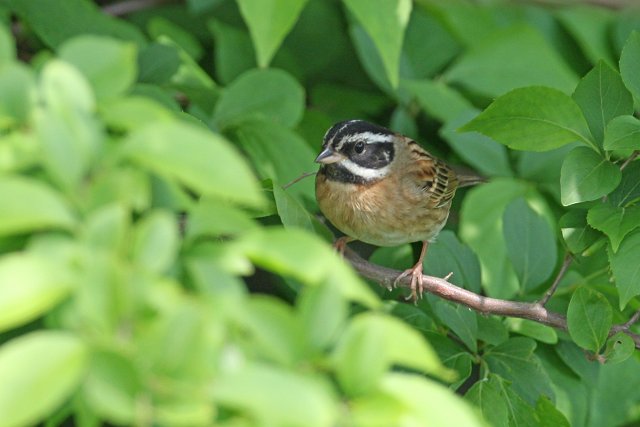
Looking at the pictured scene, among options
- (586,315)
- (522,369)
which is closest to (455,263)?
(522,369)

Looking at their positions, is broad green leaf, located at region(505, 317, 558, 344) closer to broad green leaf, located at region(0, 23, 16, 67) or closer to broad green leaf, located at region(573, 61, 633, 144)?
broad green leaf, located at region(573, 61, 633, 144)

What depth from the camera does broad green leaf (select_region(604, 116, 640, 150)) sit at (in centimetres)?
246

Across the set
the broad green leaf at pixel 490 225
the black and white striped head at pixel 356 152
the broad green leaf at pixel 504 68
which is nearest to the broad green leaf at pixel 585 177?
the broad green leaf at pixel 490 225

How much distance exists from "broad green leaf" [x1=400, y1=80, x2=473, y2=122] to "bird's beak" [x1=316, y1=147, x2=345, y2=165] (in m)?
0.51

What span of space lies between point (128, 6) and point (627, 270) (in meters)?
2.91

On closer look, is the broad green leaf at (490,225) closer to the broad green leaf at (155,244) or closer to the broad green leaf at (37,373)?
the broad green leaf at (155,244)

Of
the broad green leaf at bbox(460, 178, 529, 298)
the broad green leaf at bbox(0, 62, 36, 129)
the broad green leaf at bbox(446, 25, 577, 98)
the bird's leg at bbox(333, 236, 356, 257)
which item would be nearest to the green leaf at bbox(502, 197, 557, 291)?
the broad green leaf at bbox(460, 178, 529, 298)

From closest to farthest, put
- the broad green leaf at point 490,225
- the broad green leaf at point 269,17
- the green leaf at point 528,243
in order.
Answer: the broad green leaf at point 269,17 < the green leaf at point 528,243 < the broad green leaf at point 490,225

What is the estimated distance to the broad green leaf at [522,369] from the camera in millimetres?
2943

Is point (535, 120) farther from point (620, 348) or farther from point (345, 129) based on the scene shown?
point (345, 129)

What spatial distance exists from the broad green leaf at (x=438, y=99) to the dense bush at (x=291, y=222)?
14 millimetres

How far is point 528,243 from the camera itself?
3338 millimetres

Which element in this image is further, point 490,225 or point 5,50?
point 490,225

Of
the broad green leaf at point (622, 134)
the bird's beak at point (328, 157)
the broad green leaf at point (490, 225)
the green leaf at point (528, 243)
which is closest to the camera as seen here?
the broad green leaf at point (622, 134)
